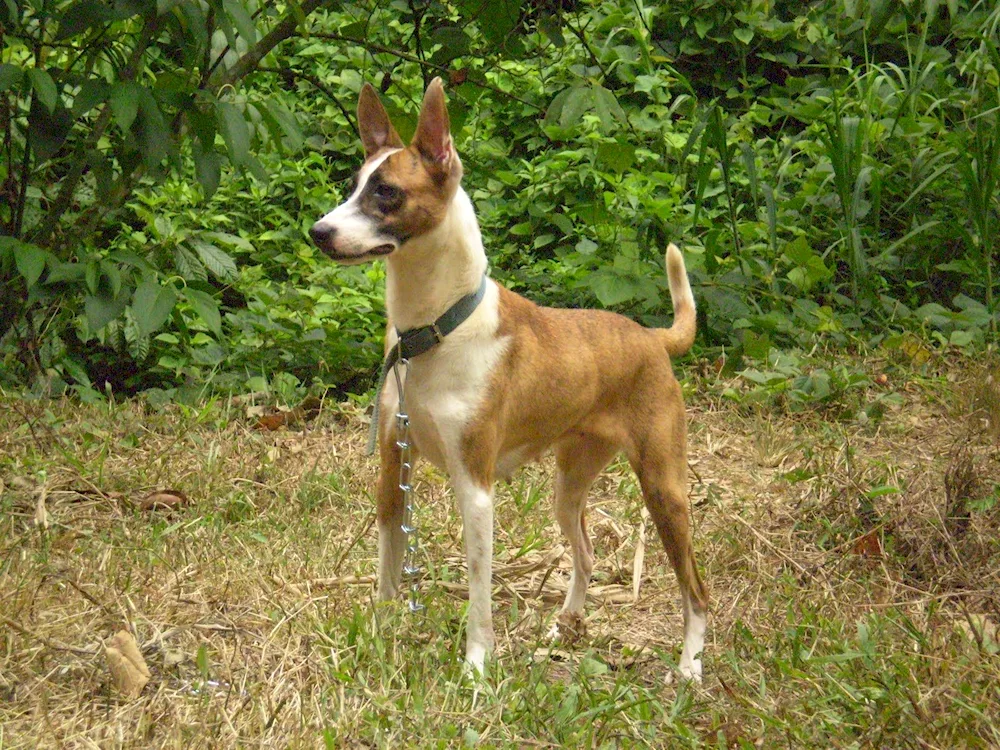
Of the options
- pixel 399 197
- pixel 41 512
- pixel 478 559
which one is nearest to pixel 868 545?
pixel 478 559

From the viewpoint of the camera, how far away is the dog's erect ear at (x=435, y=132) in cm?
331

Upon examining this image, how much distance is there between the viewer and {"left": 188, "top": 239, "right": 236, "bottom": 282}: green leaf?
5754mm

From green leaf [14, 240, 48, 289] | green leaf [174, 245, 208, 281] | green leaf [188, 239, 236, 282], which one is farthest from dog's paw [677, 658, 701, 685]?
green leaf [188, 239, 236, 282]

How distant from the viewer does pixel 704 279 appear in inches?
246

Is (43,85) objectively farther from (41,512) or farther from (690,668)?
(690,668)

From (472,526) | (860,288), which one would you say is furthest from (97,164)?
(860,288)

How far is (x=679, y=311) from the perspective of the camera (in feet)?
13.4

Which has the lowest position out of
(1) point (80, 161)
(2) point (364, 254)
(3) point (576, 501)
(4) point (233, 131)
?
(3) point (576, 501)

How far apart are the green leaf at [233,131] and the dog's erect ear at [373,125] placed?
506 mm

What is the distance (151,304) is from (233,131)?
800 millimetres

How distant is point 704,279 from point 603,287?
67 cm

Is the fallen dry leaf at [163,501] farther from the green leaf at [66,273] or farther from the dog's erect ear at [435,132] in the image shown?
the dog's erect ear at [435,132]

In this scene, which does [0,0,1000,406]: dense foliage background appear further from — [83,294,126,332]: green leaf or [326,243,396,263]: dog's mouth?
[326,243,396,263]: dog's mouth

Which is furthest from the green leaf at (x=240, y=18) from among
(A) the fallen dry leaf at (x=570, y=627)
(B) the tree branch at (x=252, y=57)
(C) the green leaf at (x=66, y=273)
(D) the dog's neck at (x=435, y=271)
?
(A) the fallen dry leaf at (x=570, y=627)
